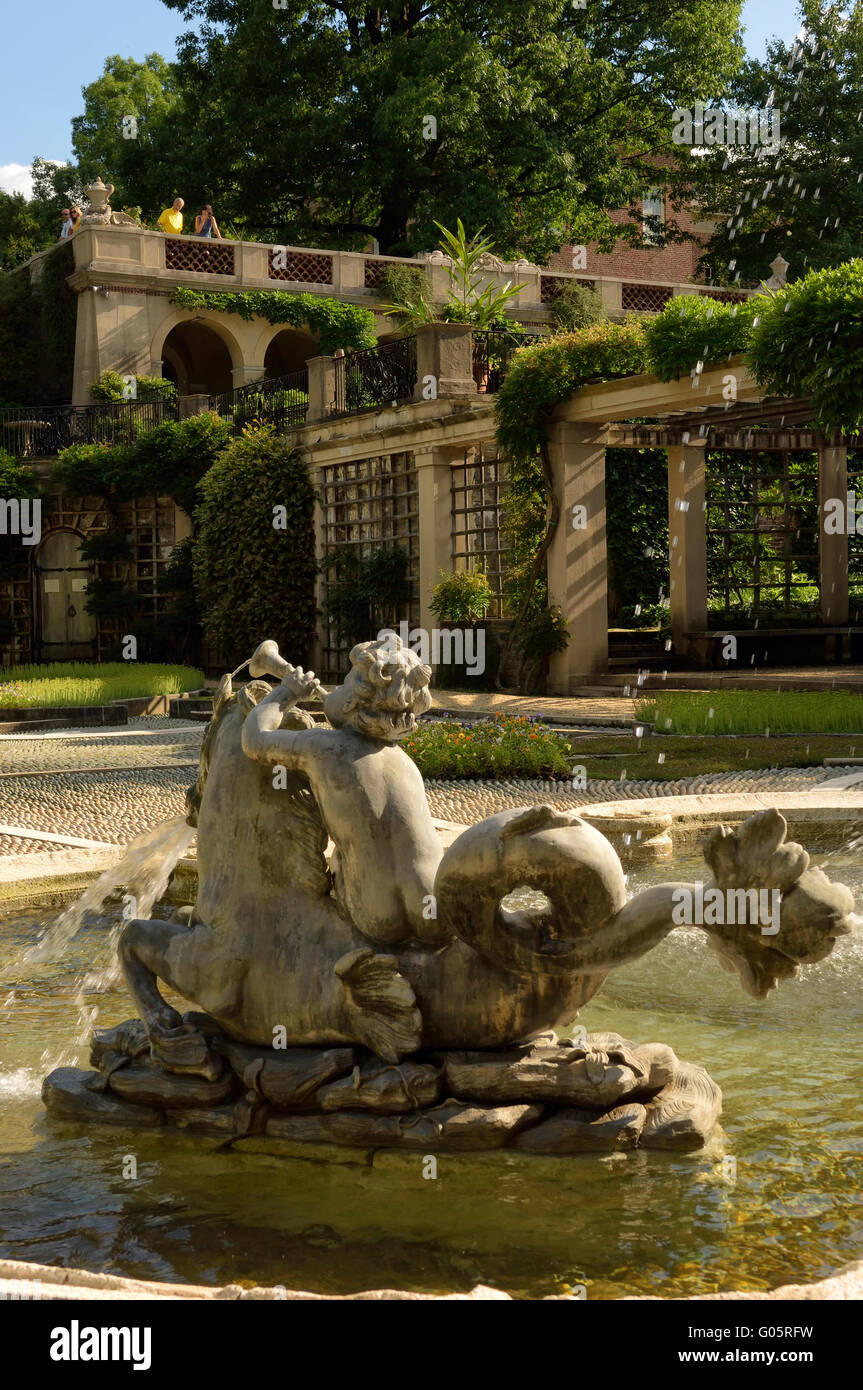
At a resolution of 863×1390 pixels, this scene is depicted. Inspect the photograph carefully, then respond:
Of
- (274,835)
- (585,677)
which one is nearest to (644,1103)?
(274,835)

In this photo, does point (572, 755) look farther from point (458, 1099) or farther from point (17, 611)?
point (17, 611)

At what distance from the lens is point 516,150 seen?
30219mm

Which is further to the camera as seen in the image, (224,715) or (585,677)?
(585,677)

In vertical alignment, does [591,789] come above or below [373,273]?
below

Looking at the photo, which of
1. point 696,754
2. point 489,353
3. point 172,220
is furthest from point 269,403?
point 696,754

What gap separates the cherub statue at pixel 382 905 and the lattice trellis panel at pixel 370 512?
14.6 metres

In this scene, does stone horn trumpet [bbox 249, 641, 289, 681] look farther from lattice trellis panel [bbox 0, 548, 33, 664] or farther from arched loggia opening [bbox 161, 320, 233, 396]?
arched loggia opening [bbox 161, 320, 233, 396]

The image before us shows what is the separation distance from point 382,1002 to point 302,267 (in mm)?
27456

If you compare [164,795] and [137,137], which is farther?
[137,137]

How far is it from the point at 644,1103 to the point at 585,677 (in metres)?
12.4

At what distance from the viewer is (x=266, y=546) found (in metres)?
20.2

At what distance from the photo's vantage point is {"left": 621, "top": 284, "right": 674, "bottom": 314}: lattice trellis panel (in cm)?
2961

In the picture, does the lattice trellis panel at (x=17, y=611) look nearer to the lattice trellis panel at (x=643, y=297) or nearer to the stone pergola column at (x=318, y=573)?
the stone pergola column at (x=318, y=573)
